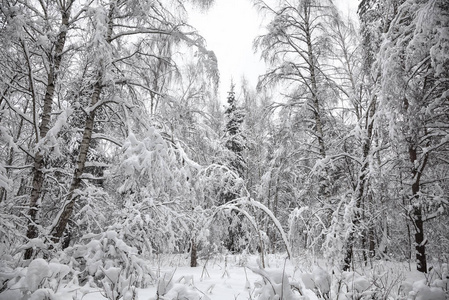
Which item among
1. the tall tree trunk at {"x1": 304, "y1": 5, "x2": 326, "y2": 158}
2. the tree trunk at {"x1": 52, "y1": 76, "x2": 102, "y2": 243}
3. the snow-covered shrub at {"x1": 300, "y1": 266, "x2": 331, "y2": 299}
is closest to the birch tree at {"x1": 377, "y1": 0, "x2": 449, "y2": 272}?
the tall tree trunk at {"x1": 304, "y1": 5, "x2": 326, "y2": 158}

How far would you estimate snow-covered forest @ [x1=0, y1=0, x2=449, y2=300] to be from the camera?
110 inches

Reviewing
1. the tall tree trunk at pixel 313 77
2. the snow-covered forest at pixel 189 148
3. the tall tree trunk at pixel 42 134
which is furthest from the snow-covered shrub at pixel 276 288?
the tall tree trunk at pixel 313 77

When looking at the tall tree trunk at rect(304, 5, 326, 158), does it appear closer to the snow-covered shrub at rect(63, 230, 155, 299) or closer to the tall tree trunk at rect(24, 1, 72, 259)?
the snow-covered shrub at rect(63, 230, 155, 299)

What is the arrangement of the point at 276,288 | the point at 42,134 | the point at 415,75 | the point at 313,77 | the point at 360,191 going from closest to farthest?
the point at 276,288 < the point at 415,75 < the point at 42,134 < the point at 360,191 < the point at 313,77

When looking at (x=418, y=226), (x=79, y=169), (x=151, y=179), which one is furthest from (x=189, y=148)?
(x=418, y=226)

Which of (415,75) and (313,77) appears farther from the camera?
(313,77)

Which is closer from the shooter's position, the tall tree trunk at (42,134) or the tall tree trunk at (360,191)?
the tall tree trunk at (42,134)

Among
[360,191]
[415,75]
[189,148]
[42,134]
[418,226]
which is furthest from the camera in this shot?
[360,191]

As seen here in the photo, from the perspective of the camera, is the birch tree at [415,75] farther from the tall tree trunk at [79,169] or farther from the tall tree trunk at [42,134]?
the tall tree trunk at [42,134]

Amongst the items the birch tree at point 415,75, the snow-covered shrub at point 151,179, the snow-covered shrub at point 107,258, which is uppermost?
the birch tree at point 415,75

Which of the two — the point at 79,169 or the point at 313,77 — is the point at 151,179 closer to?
the point at 79,169

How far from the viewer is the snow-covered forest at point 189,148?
110 inches

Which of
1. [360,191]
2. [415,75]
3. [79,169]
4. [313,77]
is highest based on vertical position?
[313,77]

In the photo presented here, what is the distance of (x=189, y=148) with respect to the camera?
5.26m
